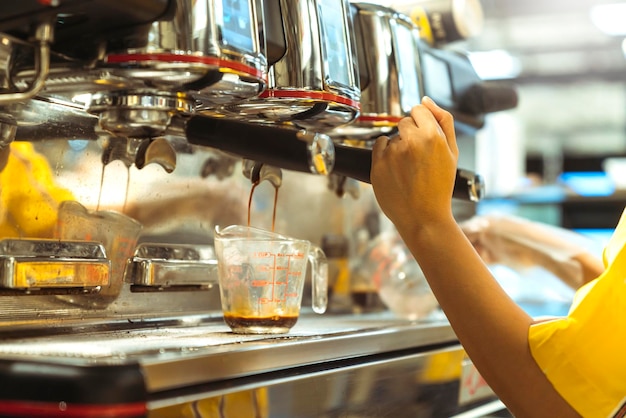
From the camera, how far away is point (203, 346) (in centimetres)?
67

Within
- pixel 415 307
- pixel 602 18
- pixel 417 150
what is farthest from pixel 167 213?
pixel 602 18

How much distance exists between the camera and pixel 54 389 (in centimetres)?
50

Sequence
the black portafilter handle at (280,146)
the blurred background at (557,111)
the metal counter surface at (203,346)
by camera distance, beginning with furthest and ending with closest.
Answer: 1. the blurred background at (557,111)
2. the black portafilter handle at (280,146)
3. the metal counter surface at (203,346)

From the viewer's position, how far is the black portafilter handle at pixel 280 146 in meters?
0.70

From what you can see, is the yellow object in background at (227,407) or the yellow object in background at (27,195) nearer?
the yellow object in background at (227,407)

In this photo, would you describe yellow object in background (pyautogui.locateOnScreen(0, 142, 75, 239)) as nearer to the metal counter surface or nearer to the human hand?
the metal counter surface

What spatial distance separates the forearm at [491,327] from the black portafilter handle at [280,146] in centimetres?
13

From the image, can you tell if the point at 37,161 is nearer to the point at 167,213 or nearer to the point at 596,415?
the point at 167,213

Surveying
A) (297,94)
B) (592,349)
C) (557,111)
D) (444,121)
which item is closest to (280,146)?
(297,94)

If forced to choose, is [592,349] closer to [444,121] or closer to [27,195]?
[444,121]

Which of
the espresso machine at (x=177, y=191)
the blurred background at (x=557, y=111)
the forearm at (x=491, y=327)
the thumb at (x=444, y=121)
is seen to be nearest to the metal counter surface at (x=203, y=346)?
the espresso machine at (x=177, y=191)

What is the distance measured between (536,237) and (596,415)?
0.65 m

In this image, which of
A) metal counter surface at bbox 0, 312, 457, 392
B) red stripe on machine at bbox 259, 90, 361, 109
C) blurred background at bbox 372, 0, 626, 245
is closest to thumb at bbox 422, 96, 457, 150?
red stripe on machine at bbox 259, 90, 361, 109

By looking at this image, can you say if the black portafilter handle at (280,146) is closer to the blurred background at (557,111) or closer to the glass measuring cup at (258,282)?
the glass measuring cup at (258,282)
